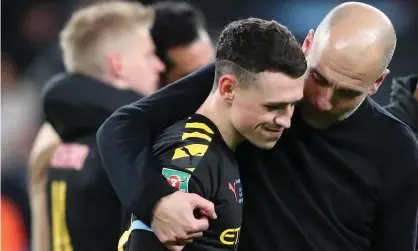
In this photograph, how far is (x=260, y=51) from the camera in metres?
1.25

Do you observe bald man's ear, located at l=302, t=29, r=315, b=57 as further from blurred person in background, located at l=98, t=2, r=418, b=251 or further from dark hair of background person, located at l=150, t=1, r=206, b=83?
dark hair of background person, located at l=150, t=1, r=206, b=83

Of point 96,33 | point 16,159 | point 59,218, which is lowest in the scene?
point 16,159

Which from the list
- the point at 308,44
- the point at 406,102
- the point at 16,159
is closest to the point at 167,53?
the point at 406,102

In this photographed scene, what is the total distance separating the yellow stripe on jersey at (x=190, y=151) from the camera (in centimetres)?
122

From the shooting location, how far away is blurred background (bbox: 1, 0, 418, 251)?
13.6ft

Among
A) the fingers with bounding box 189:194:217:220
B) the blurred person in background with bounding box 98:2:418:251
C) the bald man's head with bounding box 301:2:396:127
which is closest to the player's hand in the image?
the fingers with bounding box 189:194:217:220

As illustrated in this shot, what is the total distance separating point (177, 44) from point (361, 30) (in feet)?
3.78

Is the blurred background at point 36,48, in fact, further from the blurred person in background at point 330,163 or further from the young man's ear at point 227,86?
the young man's ear at point 227,86

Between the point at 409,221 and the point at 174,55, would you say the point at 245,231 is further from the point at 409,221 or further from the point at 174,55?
the point at 174,55

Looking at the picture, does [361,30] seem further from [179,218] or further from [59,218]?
[59,218]

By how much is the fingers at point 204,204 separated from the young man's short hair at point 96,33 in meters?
1.07

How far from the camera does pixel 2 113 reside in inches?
174

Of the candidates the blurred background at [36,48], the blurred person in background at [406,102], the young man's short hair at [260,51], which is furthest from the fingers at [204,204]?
the blurred background at [36,48]

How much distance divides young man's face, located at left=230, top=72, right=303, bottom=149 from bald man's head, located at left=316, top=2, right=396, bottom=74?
0.15m
